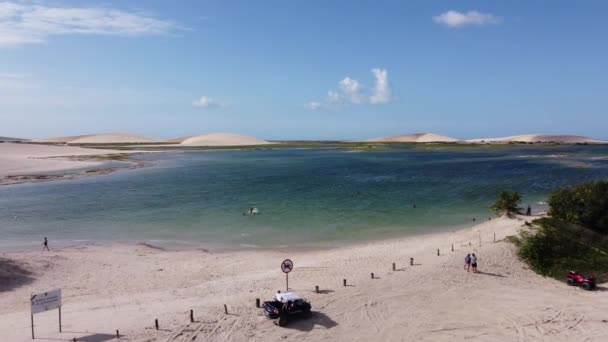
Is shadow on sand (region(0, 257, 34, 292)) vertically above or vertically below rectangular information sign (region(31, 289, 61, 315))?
below

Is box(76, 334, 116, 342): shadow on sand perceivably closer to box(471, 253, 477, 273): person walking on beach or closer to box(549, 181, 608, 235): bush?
box(471, 253, 477, 273): person walking on beach

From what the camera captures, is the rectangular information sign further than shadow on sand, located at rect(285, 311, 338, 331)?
No

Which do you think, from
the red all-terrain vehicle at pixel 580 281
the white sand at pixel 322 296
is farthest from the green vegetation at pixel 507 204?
the red all-terrain vehicle at pixel 580 281

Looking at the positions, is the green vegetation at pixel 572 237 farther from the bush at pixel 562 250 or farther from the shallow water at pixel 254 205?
the shallow water at pixel 254 205

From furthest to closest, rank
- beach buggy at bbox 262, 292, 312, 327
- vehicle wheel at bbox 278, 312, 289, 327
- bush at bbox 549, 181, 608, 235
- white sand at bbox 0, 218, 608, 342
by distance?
bush at bbox 549, 181, 608, 235, beach buggy at bbox 262, 292, 312, 327, vehicle wheel at bbox 278, 312, 289, 327, white sand at bbox 0, 218, 608, 342

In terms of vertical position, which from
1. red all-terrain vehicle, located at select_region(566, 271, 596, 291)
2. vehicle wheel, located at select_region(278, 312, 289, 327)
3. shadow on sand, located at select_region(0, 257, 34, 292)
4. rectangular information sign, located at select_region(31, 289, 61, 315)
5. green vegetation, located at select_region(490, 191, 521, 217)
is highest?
green vegetation, located at select_region(490, 191, 521, 217)

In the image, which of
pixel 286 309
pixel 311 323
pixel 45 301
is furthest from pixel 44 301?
pixel 311 323

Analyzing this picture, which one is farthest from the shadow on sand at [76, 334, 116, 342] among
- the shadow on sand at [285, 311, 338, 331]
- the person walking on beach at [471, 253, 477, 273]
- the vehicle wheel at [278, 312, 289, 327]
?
the person walking on beach at [471, 253, 477, 273]

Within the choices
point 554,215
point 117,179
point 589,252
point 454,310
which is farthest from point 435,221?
point 117,179
